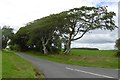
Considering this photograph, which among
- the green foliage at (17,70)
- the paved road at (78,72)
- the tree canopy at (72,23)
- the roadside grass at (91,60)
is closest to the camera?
the green foliage at (17,70)

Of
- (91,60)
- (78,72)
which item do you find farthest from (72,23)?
(78,72)

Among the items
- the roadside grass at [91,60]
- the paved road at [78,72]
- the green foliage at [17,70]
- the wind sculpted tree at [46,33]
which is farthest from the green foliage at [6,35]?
the paved road at [78,72]

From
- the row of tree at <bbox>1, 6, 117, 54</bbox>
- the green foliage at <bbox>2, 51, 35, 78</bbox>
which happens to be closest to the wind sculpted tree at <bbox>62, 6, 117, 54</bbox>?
the row of tree at <bbox>1, 6, 117, 54</bbox>

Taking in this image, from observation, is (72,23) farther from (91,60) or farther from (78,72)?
(78,72)

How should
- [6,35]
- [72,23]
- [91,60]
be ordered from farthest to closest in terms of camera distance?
[6,35] → [72,23] → [91,60]

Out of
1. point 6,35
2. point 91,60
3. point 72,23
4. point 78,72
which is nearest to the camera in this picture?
point 78,72

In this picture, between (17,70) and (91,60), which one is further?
(91,60)

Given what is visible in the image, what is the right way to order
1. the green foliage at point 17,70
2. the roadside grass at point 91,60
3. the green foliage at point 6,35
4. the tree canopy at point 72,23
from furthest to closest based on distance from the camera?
the green foliage at point 6,35 → the tree canopy at point 72,23 → the roadside grass at point 91,60 → the green foliage at point 17,70

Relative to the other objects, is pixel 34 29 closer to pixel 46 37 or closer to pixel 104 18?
pixel 46 37

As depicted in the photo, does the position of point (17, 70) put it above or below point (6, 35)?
below

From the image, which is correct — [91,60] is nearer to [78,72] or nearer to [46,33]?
[78,72]

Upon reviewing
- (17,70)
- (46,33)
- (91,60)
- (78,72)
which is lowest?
(91,60)

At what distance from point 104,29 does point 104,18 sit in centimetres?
219

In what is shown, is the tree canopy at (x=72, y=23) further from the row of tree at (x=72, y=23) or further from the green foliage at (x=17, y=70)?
the green foliage at (x=17, y=70)
